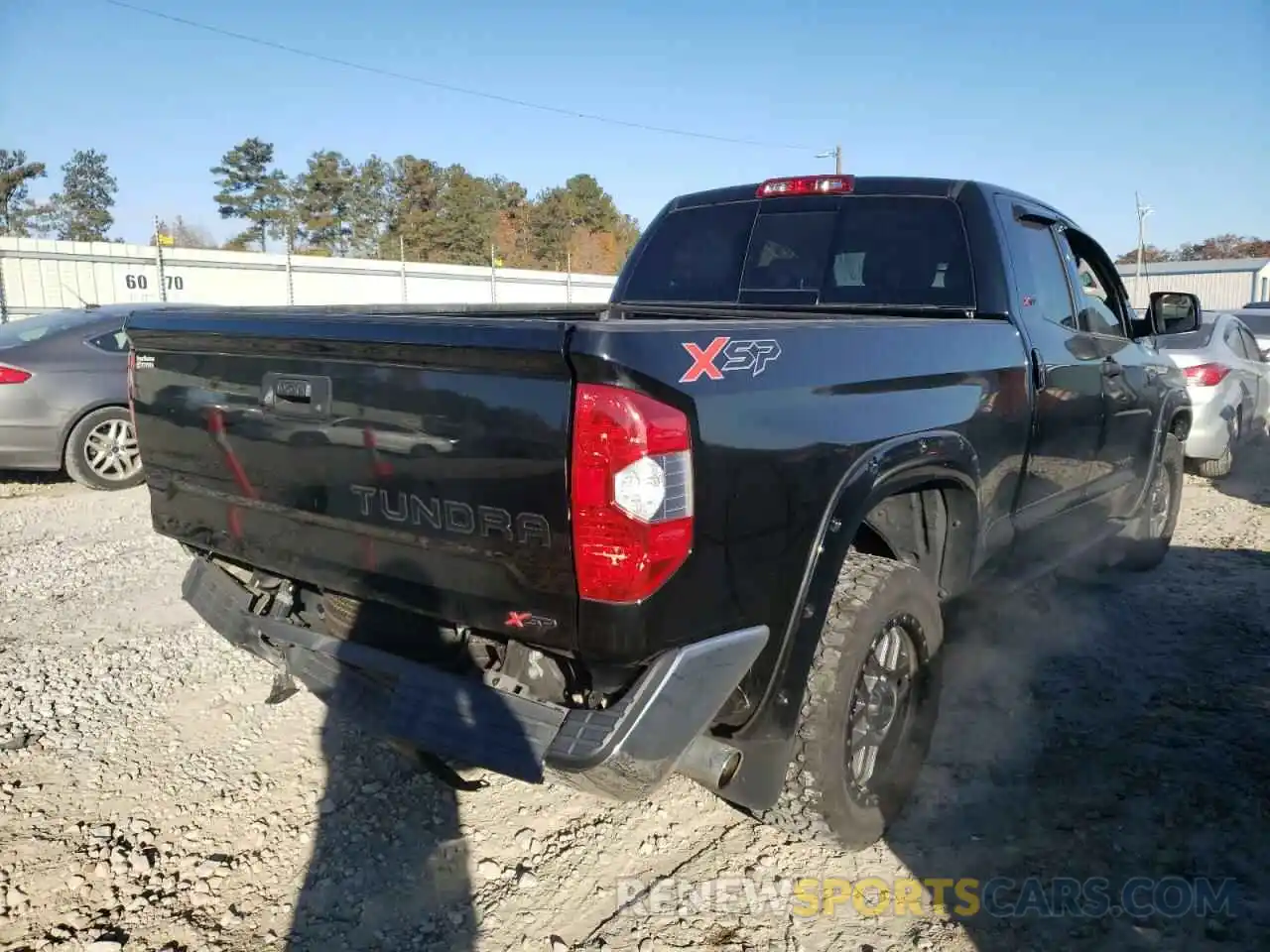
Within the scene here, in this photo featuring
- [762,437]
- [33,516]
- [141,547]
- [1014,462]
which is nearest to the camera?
[762,437]

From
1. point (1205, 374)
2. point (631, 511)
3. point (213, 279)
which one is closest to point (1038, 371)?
point (631, 511)

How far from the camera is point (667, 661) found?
6.95ft

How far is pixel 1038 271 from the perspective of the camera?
12.9 feet

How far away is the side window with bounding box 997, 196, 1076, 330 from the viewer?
3.75 metres

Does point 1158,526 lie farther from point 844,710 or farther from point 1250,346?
point 1250,346

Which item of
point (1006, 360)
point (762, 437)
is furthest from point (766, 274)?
point (762, 437)

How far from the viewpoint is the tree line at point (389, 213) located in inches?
1900

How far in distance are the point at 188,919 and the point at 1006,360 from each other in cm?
317

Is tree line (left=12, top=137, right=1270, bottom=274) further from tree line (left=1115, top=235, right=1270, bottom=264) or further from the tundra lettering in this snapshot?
the tundra lettering

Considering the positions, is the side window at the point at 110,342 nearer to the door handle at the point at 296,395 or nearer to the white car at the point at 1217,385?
the door handle at the point at 296,395

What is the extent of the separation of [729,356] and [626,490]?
0.45 meters

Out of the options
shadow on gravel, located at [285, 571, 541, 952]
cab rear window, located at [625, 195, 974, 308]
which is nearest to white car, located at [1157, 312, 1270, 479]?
cab rear window, located at [625, 195, 974, 308]

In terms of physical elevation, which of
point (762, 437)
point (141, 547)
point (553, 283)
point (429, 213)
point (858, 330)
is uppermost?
point (429, 213)

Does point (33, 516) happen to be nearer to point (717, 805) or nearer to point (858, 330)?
point (717, 805)
